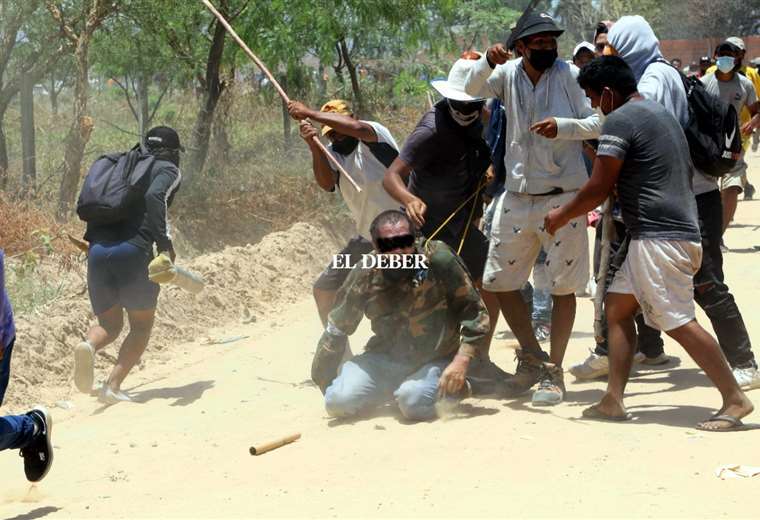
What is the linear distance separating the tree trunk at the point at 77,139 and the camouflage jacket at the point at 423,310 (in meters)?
6.30

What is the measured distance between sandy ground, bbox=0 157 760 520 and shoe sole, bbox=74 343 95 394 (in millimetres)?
242

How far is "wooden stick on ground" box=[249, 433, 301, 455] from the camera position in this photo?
6094 mm

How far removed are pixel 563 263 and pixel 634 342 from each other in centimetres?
70

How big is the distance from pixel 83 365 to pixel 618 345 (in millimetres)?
3389

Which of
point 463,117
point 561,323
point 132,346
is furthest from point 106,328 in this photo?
point 561,323

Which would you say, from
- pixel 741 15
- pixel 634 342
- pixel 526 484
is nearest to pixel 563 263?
pixel 634 342

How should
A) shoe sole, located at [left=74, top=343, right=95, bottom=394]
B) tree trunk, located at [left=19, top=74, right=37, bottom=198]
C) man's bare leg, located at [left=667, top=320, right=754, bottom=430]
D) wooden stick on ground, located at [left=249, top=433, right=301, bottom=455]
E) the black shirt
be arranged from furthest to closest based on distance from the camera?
tree trunk, located at [left=19, top=74, right=37, bottom=198] → the black shirt → shoe sole, located at [left=74, top=343, right=95, bottom=394] → wooden stick on ground, located at [left=249, top=433, right=301, bottom=455] → man's bare leg, located at [left=667, top=320, right=754, bottom=430]

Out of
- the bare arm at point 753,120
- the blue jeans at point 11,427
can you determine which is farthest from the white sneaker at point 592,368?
the bare arm at point 753,120

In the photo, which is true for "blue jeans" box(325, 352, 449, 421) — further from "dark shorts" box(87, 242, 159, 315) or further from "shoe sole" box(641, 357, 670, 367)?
"dark shorts" box(87, 242, 159, 315)

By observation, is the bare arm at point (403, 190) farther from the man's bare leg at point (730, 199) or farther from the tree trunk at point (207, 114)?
the tree trunk at point (207, 114)

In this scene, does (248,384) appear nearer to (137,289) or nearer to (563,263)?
(137,289)

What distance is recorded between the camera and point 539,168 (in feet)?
22.1

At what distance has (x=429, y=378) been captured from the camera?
21.7ft

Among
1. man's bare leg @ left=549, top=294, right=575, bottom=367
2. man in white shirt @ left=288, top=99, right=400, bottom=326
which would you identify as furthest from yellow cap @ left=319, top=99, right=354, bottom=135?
man's bare leg @ left=549, top=294, right=575, bottom=367
